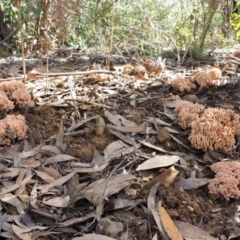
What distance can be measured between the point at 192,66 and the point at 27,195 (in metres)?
2.62

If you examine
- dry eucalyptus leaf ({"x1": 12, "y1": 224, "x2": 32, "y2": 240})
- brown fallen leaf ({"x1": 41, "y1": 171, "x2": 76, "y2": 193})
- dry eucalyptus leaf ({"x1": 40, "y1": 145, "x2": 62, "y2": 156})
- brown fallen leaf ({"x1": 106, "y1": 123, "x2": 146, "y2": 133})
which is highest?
brown fallen leaf ({"x1": 106, "y1": 123, "x2": 146, "y2": 133})

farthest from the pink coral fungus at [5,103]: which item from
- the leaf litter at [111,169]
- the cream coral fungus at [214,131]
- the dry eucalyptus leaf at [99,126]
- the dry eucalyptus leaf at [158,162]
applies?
the cream coral fungus at [214,131]

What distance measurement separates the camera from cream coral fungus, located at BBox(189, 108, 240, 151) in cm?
230

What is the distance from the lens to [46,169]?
2.12 meters

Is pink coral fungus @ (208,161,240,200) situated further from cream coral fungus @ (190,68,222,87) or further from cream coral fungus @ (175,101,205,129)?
cream coral fungus @ (190,68,222,87)

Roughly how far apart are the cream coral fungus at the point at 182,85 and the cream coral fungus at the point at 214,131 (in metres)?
A: 0.68

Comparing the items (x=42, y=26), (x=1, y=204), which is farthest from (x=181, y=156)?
(x=42, y=26)

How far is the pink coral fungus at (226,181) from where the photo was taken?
1911 millimetres

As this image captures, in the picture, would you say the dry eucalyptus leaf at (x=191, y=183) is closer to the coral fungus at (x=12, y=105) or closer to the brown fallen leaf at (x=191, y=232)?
the brown fallen leaf at (x=191, y=232)

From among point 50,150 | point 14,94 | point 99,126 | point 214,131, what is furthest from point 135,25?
point 50,150

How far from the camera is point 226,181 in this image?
6.42ft

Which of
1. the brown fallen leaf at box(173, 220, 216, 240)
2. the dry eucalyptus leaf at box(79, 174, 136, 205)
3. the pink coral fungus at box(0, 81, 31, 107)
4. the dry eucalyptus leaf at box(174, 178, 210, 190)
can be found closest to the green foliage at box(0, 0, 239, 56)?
the pink coral fungus at box(0, 81, 31, 107)

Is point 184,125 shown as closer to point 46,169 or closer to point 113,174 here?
point 113,174

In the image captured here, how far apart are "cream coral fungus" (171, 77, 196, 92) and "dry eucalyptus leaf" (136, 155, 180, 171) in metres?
1.03
